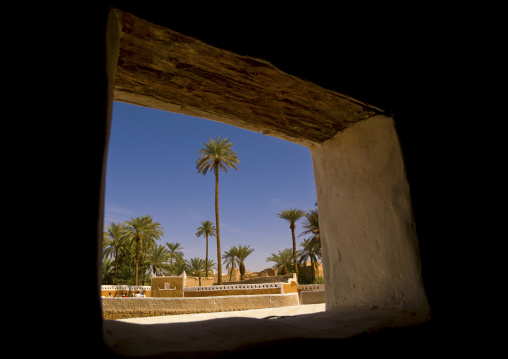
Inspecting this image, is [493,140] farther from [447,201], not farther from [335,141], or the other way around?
[335,141]

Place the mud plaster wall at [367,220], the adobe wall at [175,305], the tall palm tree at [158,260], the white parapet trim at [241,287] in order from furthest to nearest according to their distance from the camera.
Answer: the tall palm tree at [158,260] < the white parapet trim at [241,287] < the adobe wall at [175,305] < the mud plaster wall at [367,220]

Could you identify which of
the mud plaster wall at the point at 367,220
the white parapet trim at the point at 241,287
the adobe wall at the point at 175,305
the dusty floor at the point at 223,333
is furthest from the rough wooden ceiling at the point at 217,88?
the white parapet trim at the point at 241,287

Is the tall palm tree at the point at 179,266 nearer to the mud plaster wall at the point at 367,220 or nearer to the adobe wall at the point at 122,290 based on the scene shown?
the adobe wall at the point at 122,290

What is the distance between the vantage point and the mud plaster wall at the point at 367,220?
6.20ft

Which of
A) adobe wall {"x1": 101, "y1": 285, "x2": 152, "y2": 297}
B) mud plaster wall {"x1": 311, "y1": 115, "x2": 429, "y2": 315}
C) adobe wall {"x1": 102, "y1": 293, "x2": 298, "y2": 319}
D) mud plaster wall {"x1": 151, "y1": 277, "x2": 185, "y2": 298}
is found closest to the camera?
mud plaster wall {"x1": 311, "y1": 115, "x2": 429, "y2": 315}

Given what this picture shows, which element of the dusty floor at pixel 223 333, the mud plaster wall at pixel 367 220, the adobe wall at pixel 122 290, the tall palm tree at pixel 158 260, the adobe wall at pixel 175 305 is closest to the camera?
the dusty floor at pixel 223 333

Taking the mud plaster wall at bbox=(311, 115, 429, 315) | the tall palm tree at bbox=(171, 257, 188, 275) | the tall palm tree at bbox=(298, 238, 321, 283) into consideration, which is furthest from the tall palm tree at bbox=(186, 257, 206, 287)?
the mud plaster wall at bbox=(311, 115, 429, 315)

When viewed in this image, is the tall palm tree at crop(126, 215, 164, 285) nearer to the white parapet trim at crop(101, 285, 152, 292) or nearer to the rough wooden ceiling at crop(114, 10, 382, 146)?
the white parapet trim at crop(101, 285, 152, 292)

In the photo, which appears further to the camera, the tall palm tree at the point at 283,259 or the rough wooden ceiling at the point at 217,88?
the tall palm tree at the point at 283,259

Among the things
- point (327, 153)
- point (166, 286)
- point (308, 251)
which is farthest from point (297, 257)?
point (327, 153)

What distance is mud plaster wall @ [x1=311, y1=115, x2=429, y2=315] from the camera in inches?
74.4

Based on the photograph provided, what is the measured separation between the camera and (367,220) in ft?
7.22

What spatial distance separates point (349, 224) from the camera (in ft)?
7.72

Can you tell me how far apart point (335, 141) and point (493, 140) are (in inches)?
42.0
